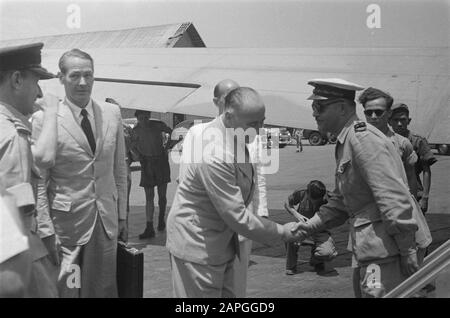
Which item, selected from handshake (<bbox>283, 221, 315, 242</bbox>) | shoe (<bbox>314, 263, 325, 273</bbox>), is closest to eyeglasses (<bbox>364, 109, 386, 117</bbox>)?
handshake (<bbox>283, 221, 315, 242</bbox>)

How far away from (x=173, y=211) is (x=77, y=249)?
35.7 inches

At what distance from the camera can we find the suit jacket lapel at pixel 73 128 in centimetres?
420

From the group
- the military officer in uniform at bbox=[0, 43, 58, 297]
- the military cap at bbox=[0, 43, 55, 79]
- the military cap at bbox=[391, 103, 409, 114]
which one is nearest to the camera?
the military officer in uniform at bbox=[0, 43, 58, 297]

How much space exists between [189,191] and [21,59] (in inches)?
47.6

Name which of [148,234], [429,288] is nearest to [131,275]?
[429,288]

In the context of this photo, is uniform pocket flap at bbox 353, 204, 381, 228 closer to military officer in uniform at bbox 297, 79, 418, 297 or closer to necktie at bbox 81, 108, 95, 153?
military officer in uniform at bbox 297, 79, 418, 297

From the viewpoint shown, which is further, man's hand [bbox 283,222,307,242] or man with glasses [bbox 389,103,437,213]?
man with glasses [bbox 389,103,437,213]

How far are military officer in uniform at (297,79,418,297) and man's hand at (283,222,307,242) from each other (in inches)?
13.6

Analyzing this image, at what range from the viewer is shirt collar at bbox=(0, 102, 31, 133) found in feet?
10.6

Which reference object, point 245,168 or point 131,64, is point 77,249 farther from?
point 131,64

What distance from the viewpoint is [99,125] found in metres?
4.34

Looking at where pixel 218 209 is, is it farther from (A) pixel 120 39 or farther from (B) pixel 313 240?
(A) pixel 120 39

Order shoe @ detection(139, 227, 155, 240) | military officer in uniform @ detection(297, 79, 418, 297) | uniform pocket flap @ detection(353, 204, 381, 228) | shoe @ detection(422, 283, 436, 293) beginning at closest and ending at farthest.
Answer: shoe @ detection(422, 283, 436, 293) → military officer in uniform @ detection(297, 79, 418, 297) → uniform pocket flap @ detection(353, 204, 381, 228) → shoe @ detection(139, 227, 155, 240)
